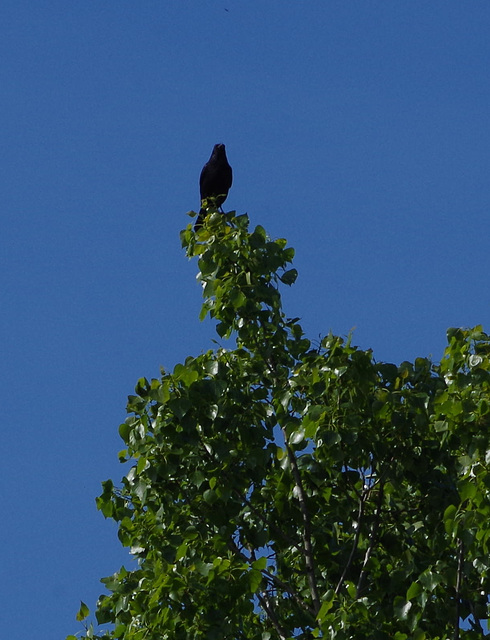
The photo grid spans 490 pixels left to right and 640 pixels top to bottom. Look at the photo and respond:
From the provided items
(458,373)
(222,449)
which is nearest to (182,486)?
(222,449)

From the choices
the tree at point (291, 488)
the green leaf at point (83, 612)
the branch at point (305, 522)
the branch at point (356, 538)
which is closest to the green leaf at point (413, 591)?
the tree at point (291, 488)

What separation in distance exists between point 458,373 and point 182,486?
2.54 meters

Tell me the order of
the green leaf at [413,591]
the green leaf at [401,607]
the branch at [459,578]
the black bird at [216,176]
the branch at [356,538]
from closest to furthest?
the green leaf at [413,591] < the branch at [459,578] < the green leaf at [401,607] < the branch at [356,538] < the black bird at [216,176]

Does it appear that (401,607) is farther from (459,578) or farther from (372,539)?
(372,539)

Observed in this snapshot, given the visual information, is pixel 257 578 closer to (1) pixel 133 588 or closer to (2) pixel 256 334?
(1) pixel 133 588

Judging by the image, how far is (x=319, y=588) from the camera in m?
9.59

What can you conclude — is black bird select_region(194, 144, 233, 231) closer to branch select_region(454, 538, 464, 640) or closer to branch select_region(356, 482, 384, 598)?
branch select_region(356, 482, 384, 598)

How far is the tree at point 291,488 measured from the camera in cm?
829

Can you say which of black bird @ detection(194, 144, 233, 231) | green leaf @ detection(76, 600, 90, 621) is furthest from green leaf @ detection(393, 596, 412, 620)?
black bird @ detection(194, 144, 233, 231)

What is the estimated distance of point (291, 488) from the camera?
31.1 feet

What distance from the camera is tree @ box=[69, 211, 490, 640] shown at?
8289mm

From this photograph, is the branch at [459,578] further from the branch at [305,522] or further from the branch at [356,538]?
the branch at [305,522]

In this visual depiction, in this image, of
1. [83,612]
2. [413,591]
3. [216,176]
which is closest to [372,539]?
[413,591]

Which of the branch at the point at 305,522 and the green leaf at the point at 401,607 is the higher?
the branch at the point at 305,522
